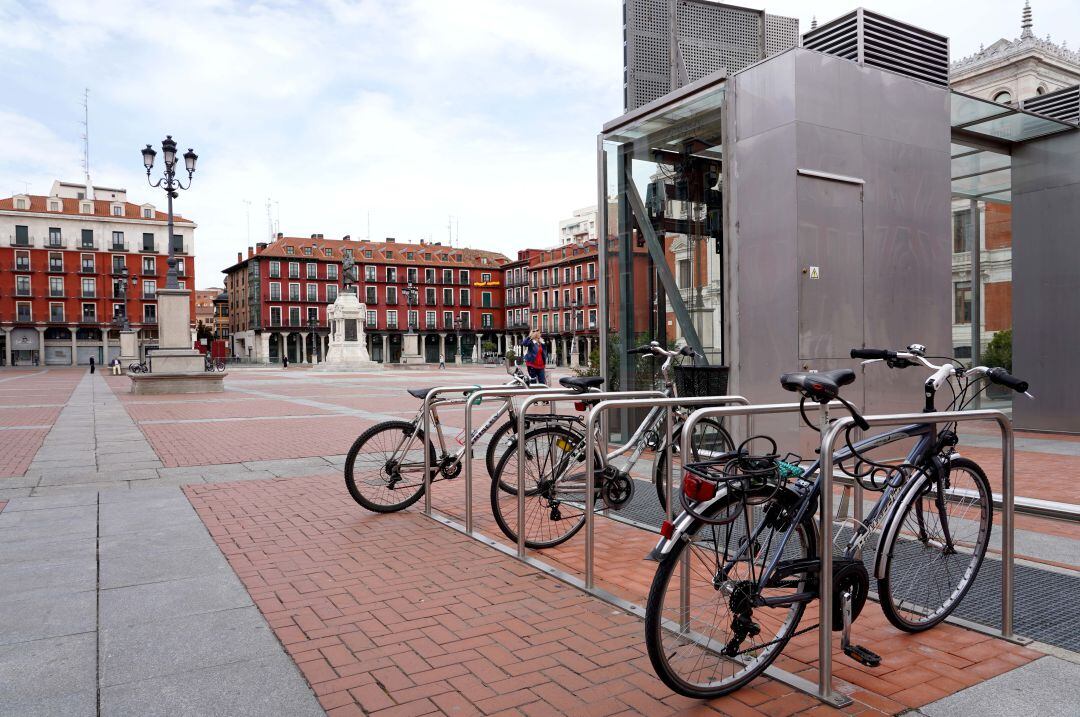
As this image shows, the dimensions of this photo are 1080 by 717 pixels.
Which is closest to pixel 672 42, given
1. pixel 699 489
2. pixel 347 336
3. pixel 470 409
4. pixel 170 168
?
pixel 470 409

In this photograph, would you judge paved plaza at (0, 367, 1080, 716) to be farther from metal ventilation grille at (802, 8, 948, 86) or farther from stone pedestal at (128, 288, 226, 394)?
stone pedestal at (128, 288, 226, 394)

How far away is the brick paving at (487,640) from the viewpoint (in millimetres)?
2920

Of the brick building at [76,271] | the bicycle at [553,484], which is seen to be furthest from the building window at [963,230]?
the brick building at [76,271]

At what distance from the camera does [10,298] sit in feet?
237

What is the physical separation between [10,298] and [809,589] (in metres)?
86.8

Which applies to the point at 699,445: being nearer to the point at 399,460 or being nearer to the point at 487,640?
the point at 399,460

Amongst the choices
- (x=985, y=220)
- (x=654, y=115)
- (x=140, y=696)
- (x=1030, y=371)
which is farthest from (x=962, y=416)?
(x=985, y=220)

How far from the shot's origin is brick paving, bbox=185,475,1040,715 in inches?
115

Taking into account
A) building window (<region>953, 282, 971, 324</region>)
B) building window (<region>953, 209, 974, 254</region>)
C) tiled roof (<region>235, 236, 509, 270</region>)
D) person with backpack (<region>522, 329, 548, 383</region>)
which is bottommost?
person with backpack (<region>522, 329, 548, 383</region>)

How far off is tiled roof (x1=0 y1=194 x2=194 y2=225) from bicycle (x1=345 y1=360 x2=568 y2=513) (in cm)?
8231

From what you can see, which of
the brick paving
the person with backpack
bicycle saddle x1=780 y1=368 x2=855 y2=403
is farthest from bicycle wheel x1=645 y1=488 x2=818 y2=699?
the person with backpack

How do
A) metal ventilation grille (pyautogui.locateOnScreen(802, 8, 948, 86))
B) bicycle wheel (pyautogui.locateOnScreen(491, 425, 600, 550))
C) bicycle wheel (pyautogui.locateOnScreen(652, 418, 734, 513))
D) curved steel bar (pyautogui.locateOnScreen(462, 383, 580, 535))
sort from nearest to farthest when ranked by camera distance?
bicycle wheel (pyautogui.locateOnScreen(491, 425, 600, 550)), bicycle wheel (pyautogui.locateOnScreen(652, 418, 734, 513)), curved steel bar (pyautogui.locateOnScreen(462, 383, 580, 535)), metal ventilation grille (pyautogui.locateOnScreen(802, 8, 948, 86))

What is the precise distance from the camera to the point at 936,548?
373 centimetres

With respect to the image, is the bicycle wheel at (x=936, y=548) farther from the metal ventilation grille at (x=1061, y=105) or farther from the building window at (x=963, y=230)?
the building window at (x=963, y=230)
